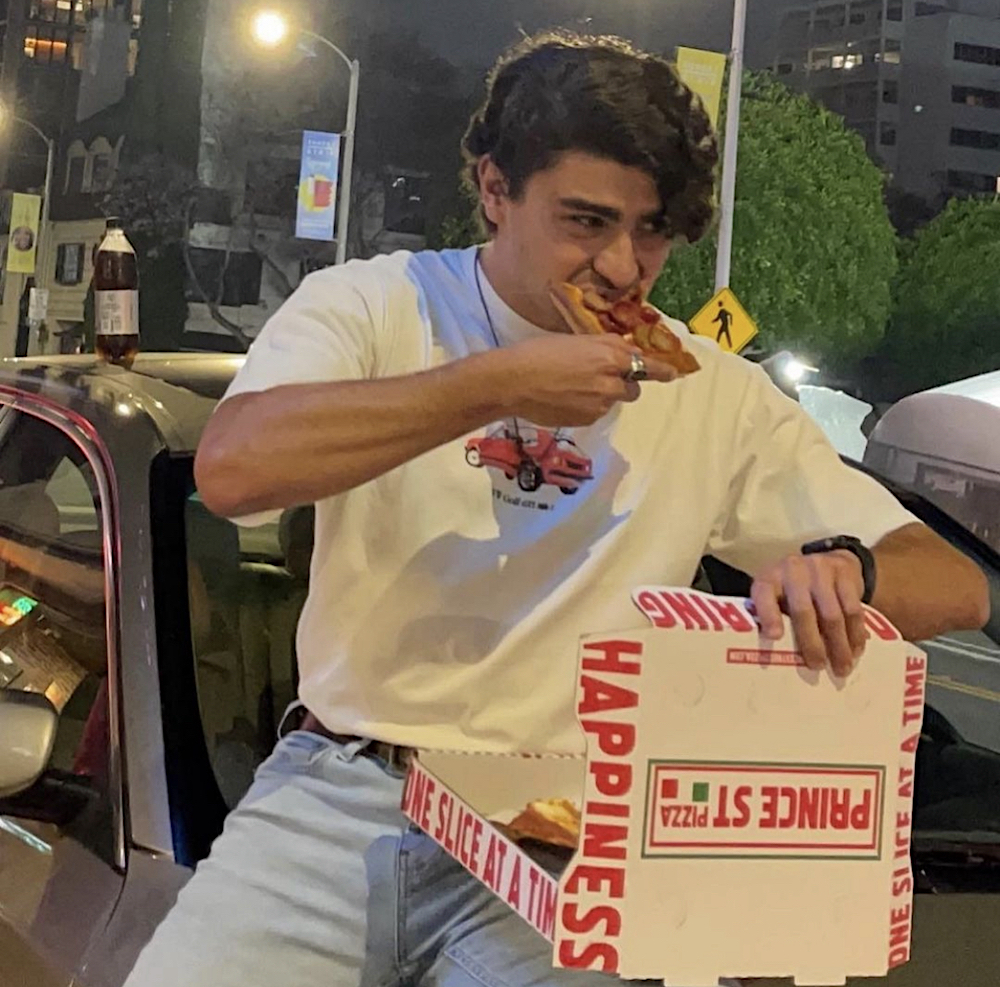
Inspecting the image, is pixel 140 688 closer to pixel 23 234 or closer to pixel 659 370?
pixel 659 370

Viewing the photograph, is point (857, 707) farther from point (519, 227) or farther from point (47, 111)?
point (47, 111)

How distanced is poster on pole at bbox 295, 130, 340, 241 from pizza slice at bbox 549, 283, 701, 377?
54.7ft

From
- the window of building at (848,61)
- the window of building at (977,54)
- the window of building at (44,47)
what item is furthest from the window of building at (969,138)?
the window of building at (44,47)

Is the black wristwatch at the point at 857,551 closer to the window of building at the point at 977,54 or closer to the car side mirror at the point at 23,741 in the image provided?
the car side mirror at the point at 23,741

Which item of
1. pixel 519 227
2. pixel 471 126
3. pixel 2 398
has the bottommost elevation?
pixel 2 398

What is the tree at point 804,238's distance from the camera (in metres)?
20.6

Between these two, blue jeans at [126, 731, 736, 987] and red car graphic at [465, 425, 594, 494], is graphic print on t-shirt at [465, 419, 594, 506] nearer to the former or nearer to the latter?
red car graphic at [465, 425, 594, 494]

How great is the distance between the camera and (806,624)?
49.6 inches

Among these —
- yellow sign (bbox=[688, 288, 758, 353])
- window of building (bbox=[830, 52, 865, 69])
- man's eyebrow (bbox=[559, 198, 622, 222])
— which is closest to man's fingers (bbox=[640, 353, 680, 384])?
man's eyebrow (bbox=[559, 198, 622, 222])

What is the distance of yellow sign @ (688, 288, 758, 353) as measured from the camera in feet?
32.3

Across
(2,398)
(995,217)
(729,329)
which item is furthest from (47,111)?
(2,398)

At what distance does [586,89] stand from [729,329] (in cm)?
831

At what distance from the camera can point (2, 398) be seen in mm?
2438

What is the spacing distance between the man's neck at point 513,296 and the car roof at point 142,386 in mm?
511
